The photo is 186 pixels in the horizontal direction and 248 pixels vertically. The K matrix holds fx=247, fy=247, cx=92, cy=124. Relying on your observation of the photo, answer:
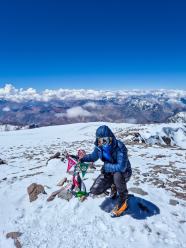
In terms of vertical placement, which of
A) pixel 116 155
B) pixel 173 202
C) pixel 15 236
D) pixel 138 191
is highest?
pixel 116 155

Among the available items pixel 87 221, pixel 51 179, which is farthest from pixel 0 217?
pixel 51 179

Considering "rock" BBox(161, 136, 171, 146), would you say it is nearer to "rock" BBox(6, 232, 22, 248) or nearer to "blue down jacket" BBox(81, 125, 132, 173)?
"blue down jacket" BBox(81, 125, 132, 173)

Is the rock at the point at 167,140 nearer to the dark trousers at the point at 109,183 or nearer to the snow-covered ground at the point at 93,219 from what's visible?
the snow-covered ground at the point at 93,219

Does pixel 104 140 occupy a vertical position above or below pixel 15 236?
above

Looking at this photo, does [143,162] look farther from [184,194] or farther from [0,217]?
[0,217]

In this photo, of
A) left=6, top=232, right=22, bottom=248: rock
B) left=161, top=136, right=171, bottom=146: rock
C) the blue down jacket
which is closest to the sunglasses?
the blue down jacket

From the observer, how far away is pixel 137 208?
31.2 ft

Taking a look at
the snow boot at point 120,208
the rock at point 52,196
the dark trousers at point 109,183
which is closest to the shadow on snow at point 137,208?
the snow boot at point 120,208

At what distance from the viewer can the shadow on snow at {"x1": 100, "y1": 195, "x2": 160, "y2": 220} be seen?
9.15m

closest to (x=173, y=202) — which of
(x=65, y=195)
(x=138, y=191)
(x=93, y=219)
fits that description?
(x=138, y=191)

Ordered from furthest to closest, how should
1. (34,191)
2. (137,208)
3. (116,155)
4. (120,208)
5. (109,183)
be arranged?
(34,191)
(137,208)
(109,183)
(120,208)
(116,155)

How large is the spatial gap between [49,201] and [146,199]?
13.4 feet

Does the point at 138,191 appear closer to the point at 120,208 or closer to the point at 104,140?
the point at 120,208

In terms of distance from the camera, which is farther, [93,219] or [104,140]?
[93,219]
